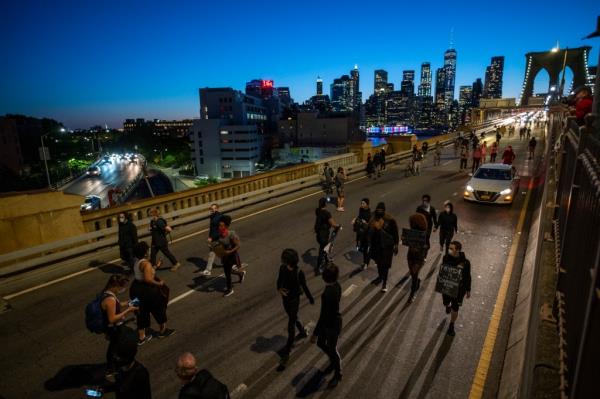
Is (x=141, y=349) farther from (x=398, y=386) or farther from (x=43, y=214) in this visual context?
(x=43, y=214)

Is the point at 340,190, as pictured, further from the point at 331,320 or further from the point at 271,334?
the point at 331,320

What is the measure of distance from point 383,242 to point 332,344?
3.05 meters

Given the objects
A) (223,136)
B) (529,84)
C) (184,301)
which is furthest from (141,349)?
(529,84)

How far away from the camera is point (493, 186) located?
46.2 feet

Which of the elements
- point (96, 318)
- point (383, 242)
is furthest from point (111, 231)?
point (383, 242)

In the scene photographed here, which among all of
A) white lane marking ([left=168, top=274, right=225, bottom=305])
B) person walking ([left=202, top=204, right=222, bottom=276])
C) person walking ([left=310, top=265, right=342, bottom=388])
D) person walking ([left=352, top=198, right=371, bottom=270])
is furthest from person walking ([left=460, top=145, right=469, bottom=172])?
person walking ([left=310, top=265, right=342, bottom=388])

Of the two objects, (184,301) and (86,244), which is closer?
(184,301)

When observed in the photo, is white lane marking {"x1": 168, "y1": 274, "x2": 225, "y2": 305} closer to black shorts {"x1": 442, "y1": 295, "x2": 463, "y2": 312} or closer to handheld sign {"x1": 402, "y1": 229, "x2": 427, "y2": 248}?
handheld sign {"x1": 402, "y1": 229, "x2": 427, "y2": 248}

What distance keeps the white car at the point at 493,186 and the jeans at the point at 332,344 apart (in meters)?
11.5

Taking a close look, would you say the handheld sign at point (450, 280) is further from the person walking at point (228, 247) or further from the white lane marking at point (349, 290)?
the person walking at point (228, 247)

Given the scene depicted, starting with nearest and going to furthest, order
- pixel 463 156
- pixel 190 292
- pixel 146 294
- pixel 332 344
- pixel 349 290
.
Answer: pixel 332 344, pixel 146 294, pixel 349 290, pixel 190 292, pixel 463 156

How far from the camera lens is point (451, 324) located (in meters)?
6.18

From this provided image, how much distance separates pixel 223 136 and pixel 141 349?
112m

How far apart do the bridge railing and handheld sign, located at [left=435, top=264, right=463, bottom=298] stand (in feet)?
5.70
